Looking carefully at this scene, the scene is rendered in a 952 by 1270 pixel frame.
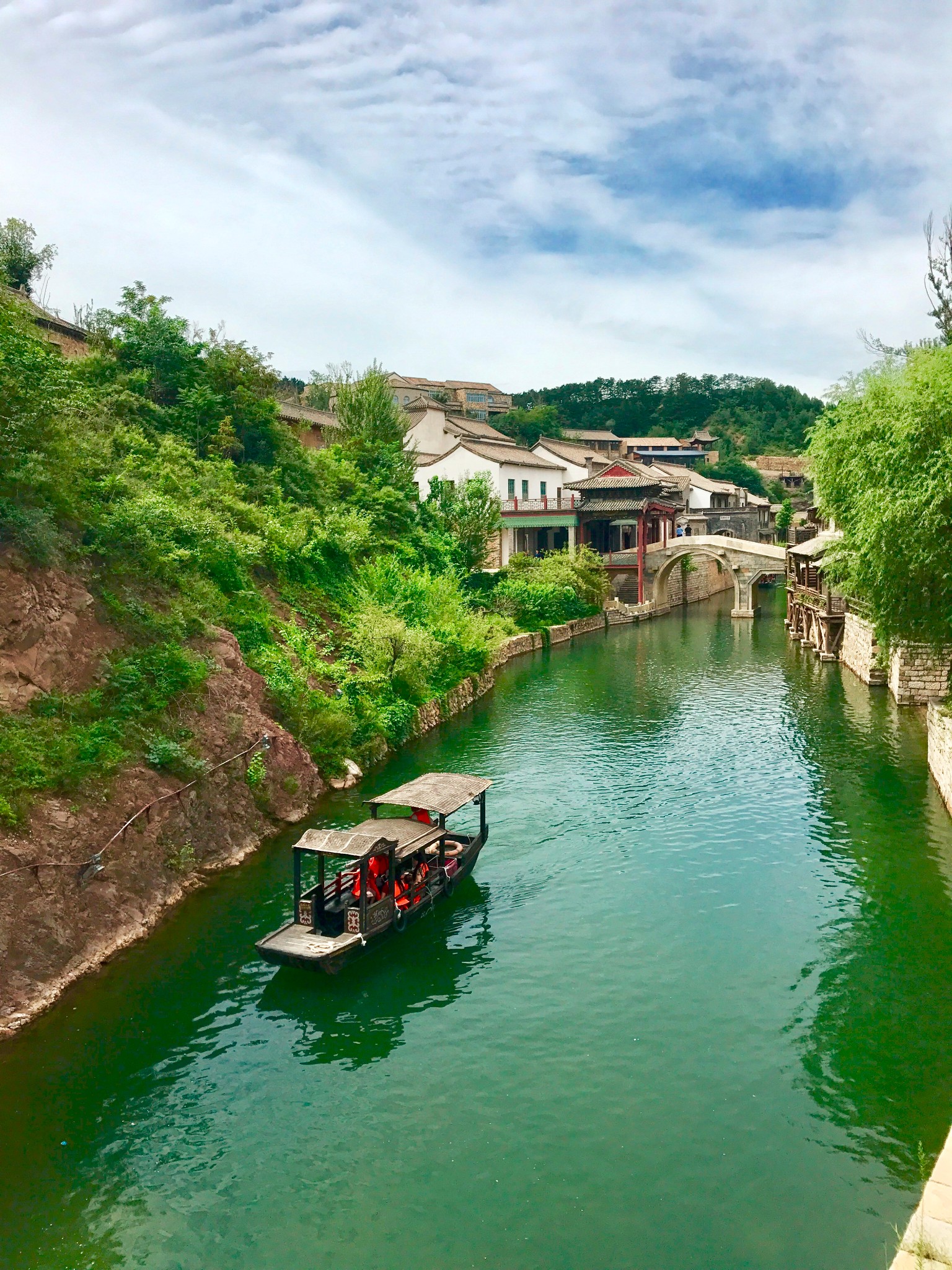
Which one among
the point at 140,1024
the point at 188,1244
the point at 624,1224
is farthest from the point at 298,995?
the point at 624,1224

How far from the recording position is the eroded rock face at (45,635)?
18016mm

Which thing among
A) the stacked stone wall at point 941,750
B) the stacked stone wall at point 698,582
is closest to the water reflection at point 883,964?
the stacked stone wall at point 941,750

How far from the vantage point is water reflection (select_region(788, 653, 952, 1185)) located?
1248 cm

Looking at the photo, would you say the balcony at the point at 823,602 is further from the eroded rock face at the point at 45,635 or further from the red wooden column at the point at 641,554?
the eroded rock face at the point at 45,635

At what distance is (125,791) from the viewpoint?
60.0 feet

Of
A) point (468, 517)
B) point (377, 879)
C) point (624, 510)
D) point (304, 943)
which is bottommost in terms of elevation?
point (304, 943)

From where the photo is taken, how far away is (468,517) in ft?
174

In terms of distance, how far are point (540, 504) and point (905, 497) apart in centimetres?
4472

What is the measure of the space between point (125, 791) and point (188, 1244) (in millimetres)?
9539

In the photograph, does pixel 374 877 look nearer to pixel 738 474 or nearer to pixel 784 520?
pixel 784 520

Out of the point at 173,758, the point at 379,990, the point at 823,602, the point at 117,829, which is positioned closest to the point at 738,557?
the point at 823,602

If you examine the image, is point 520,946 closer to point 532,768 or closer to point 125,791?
point 125,791

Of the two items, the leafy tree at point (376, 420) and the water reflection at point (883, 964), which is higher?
the leafy tree at point (376, 420)

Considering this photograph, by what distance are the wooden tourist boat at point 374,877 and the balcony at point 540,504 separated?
43.2 m
